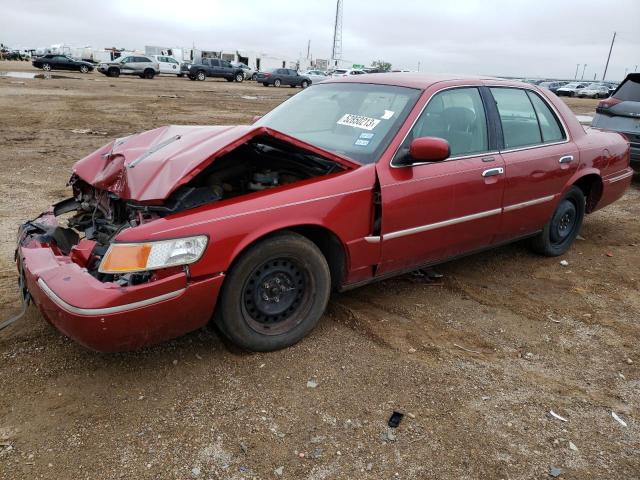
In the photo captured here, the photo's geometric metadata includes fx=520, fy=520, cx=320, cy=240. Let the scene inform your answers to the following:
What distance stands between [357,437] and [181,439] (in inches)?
32.7

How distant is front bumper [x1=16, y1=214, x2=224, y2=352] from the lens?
8.13ft

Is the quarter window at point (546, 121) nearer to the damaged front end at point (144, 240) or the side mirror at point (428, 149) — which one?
the side mirror at point (428, 149)

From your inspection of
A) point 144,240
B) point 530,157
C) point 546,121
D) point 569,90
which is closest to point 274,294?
point 144,240

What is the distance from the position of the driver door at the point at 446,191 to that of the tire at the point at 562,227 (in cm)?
96

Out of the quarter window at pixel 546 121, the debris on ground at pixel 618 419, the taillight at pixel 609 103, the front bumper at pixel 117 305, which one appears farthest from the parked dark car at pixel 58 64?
the debris on ground at pixel 618 419

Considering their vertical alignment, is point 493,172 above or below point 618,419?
above

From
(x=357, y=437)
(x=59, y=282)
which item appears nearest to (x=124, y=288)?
(x=59, y=282)

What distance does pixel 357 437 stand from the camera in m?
2.49


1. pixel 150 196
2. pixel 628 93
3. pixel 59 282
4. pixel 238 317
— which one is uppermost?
pixel 628 93

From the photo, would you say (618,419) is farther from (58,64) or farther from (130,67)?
(58,64)

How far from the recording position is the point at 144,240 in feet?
8.44

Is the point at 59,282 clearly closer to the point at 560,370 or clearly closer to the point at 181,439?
the point at 181,439

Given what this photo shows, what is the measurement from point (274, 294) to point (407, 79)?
197cm

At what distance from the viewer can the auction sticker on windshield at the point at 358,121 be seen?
11.7ft
